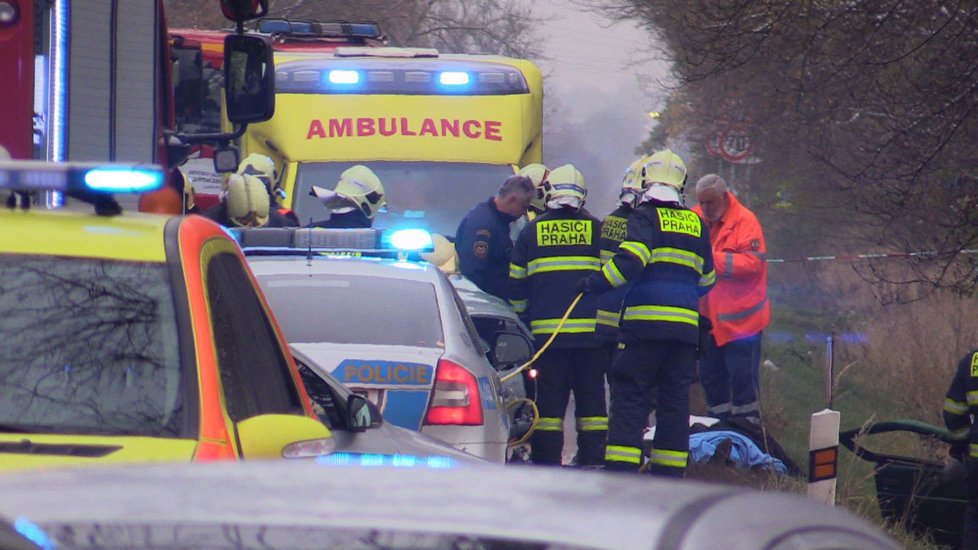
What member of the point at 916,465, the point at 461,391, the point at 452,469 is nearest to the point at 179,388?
the point at 452,469

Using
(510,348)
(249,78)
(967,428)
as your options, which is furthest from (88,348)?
(967,428)

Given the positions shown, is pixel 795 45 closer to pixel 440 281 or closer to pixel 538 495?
pixel 440 281

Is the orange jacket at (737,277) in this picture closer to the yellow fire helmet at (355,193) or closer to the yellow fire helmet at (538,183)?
the yellow fire helmet at (538,183)

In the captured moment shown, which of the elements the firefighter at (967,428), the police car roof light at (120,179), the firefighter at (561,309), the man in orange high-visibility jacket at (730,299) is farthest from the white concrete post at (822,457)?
the police car roof light at (120,179)

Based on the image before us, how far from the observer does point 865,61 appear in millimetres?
11320

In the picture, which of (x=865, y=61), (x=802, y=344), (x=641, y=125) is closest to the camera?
(x=865, y=61)

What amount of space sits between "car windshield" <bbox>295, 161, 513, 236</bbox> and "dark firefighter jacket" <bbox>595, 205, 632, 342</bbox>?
358 cm

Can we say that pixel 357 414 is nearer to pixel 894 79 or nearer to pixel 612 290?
pixel 612 290

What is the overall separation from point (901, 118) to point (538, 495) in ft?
32.1

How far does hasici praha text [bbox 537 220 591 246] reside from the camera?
9.80 meters

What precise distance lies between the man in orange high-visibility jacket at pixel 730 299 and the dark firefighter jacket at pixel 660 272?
112 inches

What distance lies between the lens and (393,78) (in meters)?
14.1

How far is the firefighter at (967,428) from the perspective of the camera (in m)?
7.93

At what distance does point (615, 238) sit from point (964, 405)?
7.71ft
